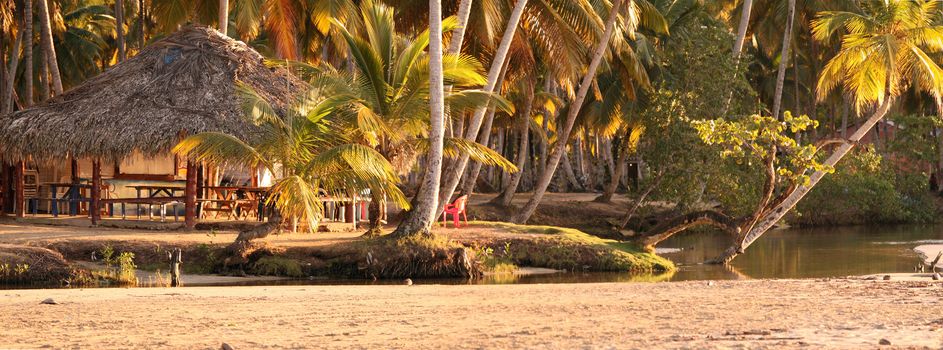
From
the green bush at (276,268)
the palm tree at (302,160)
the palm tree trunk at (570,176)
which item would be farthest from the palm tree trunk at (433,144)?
the palm tree trunk at (570,176)

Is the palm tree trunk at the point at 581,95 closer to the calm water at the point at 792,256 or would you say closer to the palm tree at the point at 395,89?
the calm water at the point at 792,256

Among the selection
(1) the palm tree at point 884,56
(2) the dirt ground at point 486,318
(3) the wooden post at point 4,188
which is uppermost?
(1) the palm tree at point 884,56

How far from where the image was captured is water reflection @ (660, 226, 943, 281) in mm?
20719

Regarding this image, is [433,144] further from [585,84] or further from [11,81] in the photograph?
[11,81]

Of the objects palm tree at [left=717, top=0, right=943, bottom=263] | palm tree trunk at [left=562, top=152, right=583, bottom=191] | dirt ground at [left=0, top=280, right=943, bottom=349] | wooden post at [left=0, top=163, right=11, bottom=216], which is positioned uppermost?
palm tree at [left=717, top=0, right=943, bottom=263]

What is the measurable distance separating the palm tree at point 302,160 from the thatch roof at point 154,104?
5.56ft

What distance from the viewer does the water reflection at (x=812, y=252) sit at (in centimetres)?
2072

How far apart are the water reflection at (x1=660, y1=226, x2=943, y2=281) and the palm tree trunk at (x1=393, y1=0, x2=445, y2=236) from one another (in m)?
3.88

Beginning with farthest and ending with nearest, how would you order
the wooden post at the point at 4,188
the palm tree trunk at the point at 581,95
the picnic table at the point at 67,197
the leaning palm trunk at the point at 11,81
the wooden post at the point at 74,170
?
the leaning palm trunk at the point at 11,81 < the palm tree trunk at the point at 581,95 < the wooden post at the point at 4,188 < the wooden post at the point at 74,170 < the picnic table at the point at 67,197

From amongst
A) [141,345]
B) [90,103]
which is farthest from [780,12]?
[141,345]

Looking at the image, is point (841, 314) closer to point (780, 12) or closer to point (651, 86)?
point (651, 86)

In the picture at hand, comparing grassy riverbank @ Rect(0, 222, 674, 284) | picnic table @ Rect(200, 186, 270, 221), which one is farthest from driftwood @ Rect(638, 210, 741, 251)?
picnic table @ Rect(200, 186, 270, 221)

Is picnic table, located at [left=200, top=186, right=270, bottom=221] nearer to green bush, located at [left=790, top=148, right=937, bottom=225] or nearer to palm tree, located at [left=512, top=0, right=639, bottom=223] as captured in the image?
palm tree, located at [left=512, top=0, right=639, bottom=223]

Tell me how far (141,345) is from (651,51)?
84.3 ft
